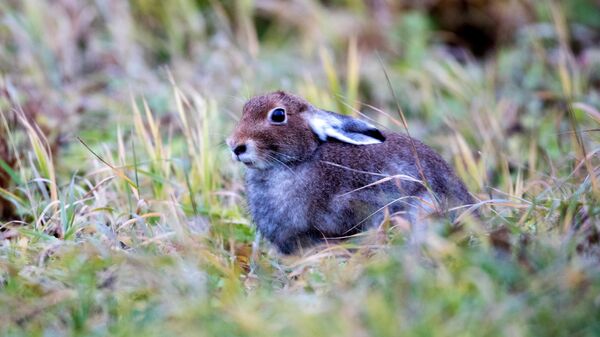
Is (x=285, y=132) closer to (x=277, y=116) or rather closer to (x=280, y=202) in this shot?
(x=277, y=116)

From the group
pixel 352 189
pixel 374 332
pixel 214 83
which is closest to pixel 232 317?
pixel 374 332

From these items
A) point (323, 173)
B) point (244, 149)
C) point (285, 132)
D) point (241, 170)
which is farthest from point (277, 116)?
point (241, 170)

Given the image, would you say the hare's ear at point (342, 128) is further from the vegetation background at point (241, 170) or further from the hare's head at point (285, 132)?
the vegetation background at point (241, 170)

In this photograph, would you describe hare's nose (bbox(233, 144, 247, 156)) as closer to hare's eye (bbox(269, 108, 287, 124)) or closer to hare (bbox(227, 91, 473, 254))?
Answer: hare (bbox(227, 91, 473, 254))

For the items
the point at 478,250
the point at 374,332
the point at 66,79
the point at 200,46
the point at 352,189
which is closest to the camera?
the point at 374,332

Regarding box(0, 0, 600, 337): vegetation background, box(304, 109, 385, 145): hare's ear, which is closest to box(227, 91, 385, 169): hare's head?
box(304, 109, 385, 145): hare's ear

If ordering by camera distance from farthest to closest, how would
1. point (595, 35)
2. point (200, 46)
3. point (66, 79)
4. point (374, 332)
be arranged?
point (595, 35), point (200, 46), point (66, 79), point (374, 332)

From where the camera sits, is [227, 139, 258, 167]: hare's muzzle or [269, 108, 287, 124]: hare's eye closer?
[227, 139, 258, 167]: hare's muzzle

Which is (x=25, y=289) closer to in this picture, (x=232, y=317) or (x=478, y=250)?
(x=232, y=317)
